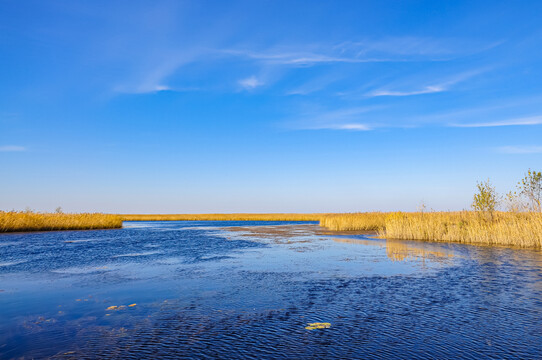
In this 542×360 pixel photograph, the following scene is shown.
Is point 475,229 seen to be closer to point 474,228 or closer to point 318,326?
point 474,228

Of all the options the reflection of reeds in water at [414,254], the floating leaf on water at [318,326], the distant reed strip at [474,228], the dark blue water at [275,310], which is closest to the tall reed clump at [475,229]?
the distant reed strip at [474,228]

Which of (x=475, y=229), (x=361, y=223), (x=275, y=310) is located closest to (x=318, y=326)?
(x=275, y=310)

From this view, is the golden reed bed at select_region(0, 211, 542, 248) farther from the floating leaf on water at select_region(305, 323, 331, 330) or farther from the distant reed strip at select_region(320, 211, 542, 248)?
the floating leaf on water at select_region(305, 323, 331, 330)

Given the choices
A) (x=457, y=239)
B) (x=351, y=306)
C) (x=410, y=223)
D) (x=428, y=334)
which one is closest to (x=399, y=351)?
(x=428, y=334)

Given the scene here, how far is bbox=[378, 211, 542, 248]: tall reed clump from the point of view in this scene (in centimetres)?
1783

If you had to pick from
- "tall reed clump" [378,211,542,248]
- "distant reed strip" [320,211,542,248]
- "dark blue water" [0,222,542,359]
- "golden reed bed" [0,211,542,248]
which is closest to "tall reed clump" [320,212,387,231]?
"golden reed bed" [0,211,542,248]

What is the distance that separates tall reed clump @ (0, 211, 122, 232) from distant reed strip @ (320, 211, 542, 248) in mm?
32369

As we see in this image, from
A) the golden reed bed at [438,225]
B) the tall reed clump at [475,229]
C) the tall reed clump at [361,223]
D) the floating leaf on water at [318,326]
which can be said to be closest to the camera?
the floating leaf on water at [318,326]

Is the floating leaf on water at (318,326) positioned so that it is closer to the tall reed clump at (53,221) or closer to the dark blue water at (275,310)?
the dark blue water at (275,310)

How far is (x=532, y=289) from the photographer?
27.9 feet

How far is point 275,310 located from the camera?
23.5 feet

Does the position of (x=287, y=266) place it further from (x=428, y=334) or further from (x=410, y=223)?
(x=410, y=223)

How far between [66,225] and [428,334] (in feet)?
134

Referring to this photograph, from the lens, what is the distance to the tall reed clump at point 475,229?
58.5 ft
